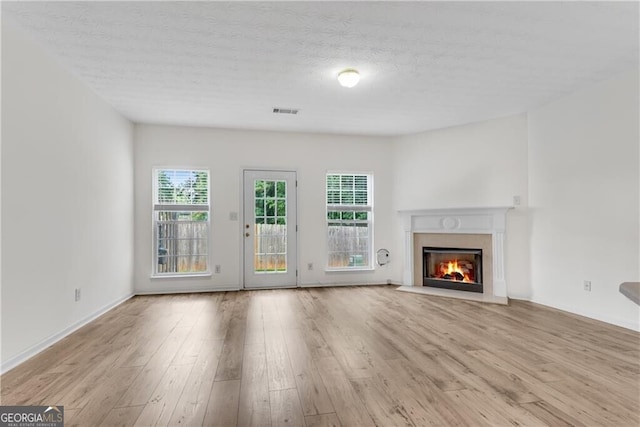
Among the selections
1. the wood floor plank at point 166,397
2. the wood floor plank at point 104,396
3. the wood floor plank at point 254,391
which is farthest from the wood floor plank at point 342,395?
the wood floor plank at point 104,396

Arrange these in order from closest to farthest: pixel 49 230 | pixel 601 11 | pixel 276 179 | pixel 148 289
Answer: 1. pixel 601 11
2. pixel 49 230
3. pixel 148 289
4. pixel 276 179

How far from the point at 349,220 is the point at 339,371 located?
139 inches

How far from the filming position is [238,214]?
205 inches

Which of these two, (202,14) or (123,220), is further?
(123,220)

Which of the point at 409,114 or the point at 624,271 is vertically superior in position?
the point at 409,114

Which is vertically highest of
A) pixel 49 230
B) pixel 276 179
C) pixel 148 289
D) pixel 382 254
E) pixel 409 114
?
pixel 409 114

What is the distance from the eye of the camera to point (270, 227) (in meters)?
5.37

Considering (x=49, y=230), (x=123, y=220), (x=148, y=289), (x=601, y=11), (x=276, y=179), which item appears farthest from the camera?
(x=276, y=179)

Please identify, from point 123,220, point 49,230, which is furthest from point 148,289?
point 49,230

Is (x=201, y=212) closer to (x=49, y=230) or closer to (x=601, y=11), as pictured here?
(x=49, y=230)

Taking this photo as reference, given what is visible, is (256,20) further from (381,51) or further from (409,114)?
(409,114)

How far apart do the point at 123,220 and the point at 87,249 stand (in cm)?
104

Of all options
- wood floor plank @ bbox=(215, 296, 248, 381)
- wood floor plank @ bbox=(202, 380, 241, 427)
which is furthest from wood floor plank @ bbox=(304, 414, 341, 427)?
wood floor plank @ bbox=(215, 296, 248, 381)

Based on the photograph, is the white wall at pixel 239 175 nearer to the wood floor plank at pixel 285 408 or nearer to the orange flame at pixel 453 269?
the orange flame at pixel 453 269
